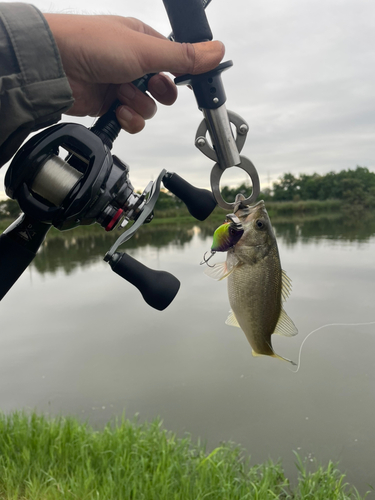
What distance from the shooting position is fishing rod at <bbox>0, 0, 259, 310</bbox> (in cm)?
129

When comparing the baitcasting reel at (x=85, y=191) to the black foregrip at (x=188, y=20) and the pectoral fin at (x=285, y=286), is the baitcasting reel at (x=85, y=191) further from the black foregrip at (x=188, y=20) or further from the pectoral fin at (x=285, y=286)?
the black foregrip at (x=188, y=20)

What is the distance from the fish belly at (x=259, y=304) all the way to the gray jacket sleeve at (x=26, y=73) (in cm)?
90

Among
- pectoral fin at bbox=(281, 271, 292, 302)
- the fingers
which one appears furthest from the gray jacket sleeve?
pectoral fin at bbox=(281, 271, 292, 302)

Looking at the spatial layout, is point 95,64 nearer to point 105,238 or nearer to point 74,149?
point 74,149

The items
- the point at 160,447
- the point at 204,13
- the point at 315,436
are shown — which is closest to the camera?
the point at 204,13

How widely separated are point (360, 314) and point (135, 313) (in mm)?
6515

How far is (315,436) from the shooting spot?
560cm

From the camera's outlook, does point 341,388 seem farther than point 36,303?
No

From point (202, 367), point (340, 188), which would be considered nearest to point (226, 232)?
point (202, 367)

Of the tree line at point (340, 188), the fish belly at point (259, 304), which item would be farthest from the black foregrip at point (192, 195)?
the tree line at point (340, 188)

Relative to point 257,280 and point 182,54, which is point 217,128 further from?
point 257,280

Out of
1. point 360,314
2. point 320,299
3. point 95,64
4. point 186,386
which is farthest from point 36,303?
point 95,64

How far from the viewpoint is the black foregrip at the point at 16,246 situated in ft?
5.23

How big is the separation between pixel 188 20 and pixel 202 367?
24.0ft
